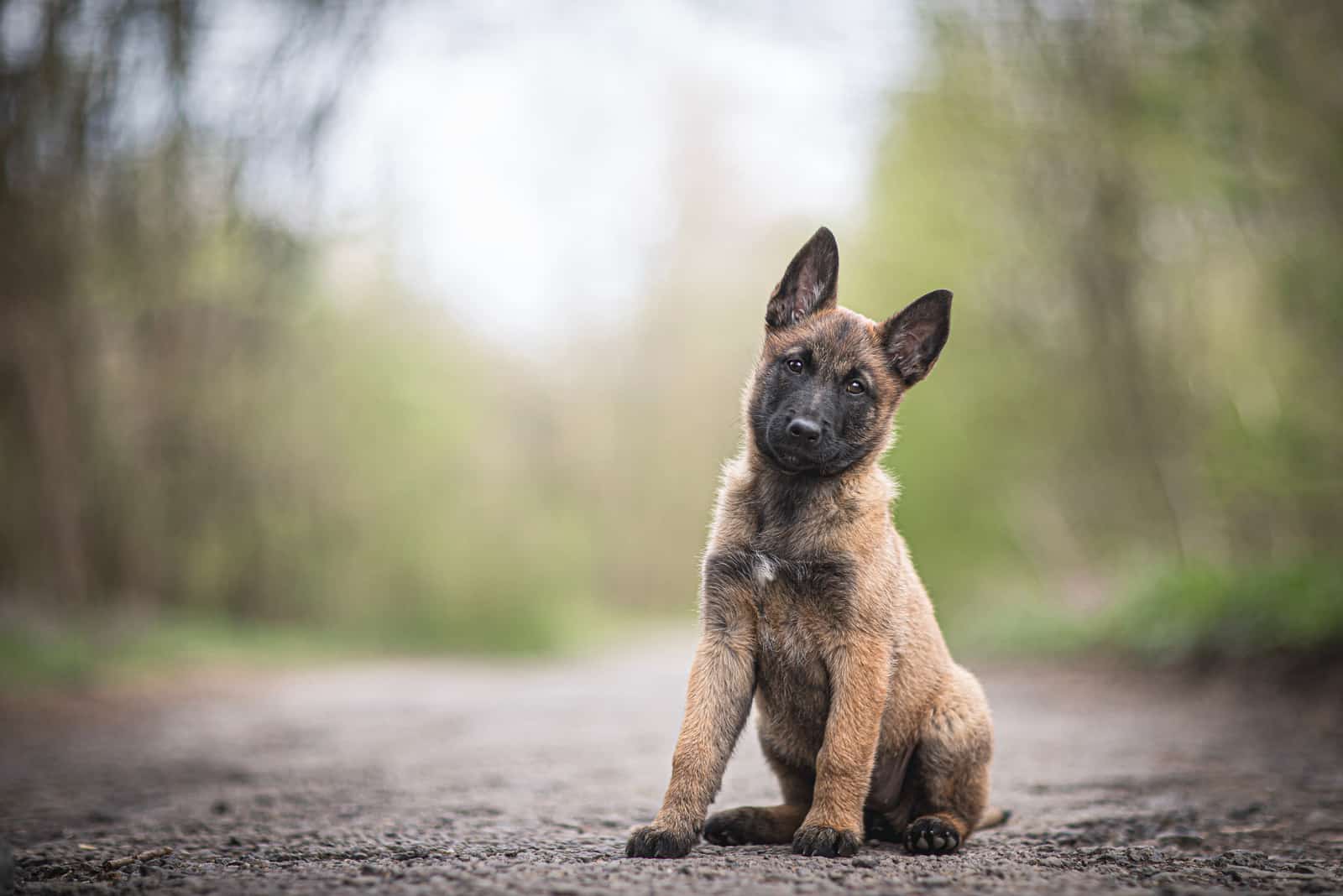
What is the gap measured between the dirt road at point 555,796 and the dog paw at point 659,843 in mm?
77

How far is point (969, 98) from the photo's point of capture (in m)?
14.6

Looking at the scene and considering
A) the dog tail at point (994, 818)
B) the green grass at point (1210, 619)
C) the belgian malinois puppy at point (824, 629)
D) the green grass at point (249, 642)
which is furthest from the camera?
the green grass at point (249, 642)

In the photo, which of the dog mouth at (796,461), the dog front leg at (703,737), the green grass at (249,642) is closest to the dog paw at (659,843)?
the dog front leg at (703,737)

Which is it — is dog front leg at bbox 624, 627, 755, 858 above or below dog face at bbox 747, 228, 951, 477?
below

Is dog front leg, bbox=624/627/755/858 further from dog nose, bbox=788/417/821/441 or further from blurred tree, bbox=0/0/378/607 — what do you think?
blurred tree, bbox=0/0/378/607

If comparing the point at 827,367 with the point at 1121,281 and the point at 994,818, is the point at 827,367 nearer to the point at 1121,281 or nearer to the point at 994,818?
the point at 994,818

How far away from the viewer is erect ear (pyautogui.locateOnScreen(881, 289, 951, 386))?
4219 millimetres

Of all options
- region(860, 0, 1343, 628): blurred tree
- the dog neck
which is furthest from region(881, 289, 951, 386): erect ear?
region(860, 0, 1343, 628): blurred tree

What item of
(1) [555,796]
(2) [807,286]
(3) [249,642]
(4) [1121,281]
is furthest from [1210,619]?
(3) [249,642]

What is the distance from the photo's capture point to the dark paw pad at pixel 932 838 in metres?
3.83

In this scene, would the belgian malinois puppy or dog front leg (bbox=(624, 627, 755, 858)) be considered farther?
the belgian malinois puppy

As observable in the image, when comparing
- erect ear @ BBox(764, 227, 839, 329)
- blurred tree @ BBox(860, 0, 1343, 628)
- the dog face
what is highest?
blurred tree @ BBox(860, 0, 1343, 628)

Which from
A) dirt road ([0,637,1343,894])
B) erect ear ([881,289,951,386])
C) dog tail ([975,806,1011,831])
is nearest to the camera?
dirt road ([0,637,1343,894])

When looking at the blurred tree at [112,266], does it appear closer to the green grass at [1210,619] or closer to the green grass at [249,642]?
the green grass at [249,642]
